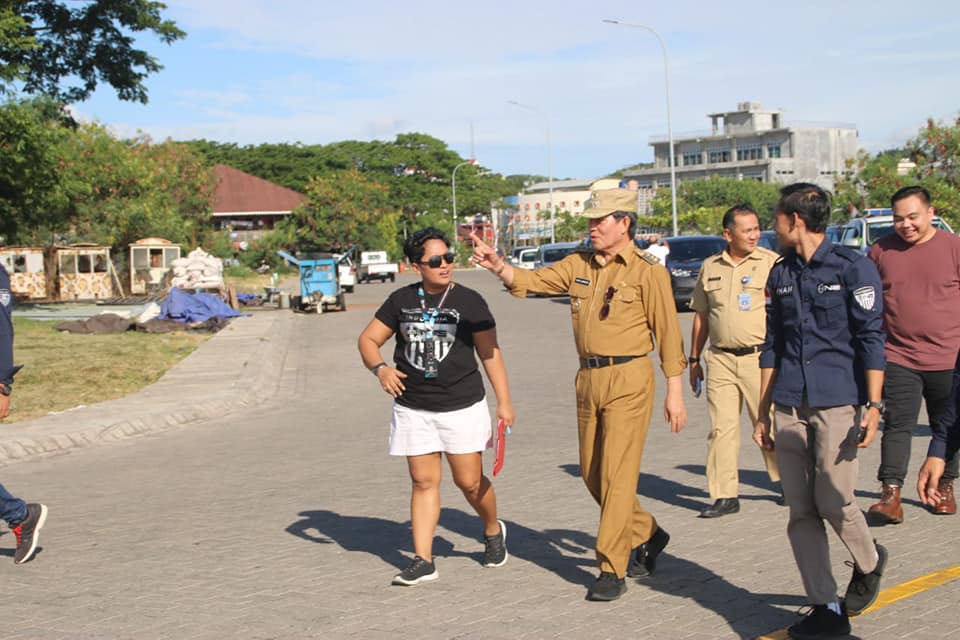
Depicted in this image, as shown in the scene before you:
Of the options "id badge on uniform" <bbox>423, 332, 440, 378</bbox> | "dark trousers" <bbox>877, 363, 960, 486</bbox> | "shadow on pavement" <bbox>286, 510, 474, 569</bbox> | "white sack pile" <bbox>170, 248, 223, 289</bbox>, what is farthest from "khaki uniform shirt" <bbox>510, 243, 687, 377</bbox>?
"white sack pile" <bbox>170, 248, 223, 289</bbox>

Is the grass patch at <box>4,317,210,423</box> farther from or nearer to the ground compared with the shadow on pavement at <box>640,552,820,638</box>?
farther from the ground

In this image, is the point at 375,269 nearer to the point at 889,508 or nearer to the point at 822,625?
the point at 889,508

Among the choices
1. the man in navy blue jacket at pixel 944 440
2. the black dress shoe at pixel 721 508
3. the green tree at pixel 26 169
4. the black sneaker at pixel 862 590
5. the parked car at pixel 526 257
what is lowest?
the black dress shoe at pixel 721 508

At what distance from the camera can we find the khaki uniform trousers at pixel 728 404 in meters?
7.67

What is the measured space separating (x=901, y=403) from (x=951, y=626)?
2.33 metres

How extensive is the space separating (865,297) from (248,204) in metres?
89.9

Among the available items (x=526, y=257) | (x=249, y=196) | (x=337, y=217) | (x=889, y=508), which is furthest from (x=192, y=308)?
(x=249, y=196)

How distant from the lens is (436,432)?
20.4 ft

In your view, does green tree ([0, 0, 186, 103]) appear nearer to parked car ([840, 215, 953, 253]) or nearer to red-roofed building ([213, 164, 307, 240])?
parked car ([840, 215, 953, 253])

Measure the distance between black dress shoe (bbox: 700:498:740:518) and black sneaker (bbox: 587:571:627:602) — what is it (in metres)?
2.03

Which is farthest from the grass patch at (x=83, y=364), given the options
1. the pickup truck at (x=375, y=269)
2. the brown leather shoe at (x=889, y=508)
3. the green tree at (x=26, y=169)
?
the pickup truck at (x=375, y=269)

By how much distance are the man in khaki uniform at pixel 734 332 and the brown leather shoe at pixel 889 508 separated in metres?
0.81

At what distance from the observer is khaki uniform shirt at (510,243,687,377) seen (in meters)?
5.74

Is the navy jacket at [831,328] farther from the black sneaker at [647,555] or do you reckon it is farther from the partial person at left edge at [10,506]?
the partial person at left edge at [10,506]
